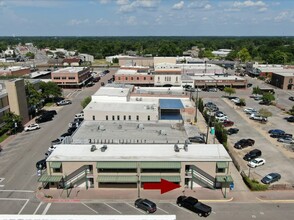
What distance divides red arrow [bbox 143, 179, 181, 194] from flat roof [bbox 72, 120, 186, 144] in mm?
6937

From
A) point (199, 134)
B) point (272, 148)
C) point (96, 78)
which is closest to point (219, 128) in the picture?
point (199, 134)

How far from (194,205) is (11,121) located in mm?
40908

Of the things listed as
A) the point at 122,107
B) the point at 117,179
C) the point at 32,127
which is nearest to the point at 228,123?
the point at 122,107

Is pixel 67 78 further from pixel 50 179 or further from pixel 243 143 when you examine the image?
pixel 243 143

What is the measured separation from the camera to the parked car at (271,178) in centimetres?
3659

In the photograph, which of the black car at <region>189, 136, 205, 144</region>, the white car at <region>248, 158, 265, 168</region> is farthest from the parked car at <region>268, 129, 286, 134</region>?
the black car at <region>189, 136, 205, 144</region>

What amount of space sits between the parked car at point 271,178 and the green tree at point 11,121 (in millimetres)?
45823

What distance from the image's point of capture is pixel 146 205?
30500 mm

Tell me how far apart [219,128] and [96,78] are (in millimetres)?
77054

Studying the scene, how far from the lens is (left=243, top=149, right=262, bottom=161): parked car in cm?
4341

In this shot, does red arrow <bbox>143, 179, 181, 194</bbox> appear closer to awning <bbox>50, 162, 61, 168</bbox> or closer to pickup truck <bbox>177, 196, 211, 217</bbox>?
pickup truck <bbox>177, 196, 211, 217</bbox>

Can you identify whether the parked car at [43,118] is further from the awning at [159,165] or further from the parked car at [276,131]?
the parked car at [276,131]

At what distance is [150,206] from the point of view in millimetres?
30297

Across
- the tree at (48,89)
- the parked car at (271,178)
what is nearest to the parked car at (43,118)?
the tree at (48,89)
